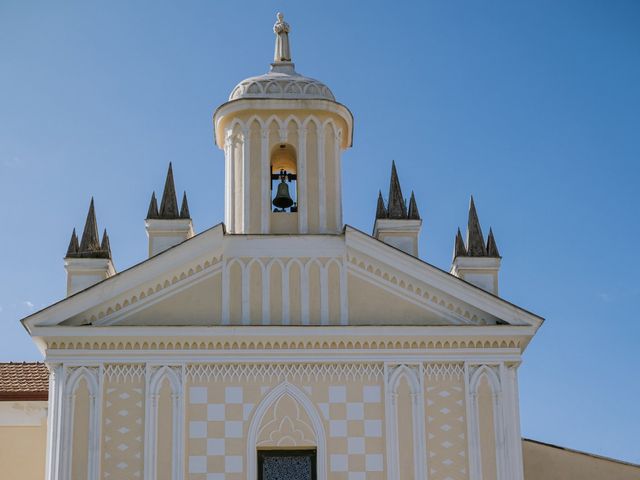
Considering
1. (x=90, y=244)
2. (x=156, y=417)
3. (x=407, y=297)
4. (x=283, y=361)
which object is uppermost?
(x=90, y=244)

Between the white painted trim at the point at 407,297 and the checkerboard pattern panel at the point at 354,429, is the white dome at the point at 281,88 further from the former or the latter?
the checkerboard pattern panel at the point at 354,429

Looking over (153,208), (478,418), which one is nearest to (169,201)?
(153,208)

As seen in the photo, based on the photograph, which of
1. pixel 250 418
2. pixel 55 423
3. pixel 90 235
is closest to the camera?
pixel 55 423

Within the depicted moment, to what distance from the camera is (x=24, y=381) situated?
3050 cm

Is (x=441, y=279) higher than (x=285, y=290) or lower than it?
higher

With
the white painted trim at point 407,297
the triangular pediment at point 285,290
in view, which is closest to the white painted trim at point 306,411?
the triangular pediment at point 285,290

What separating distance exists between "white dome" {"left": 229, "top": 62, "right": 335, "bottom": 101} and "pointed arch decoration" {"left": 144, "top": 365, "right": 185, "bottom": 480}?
20.9 ft

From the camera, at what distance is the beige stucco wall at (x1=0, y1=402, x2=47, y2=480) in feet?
→ 96.5

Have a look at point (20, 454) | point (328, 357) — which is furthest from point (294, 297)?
point (20, 454)

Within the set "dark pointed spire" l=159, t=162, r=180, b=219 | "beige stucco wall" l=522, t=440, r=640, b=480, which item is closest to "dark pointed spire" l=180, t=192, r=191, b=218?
"dark pointed spire" l=159, t=162, r=180, b=219

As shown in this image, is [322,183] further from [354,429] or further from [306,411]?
[354,429]

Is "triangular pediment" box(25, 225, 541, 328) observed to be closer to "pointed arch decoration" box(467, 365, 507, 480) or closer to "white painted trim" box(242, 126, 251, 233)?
"white painted trim" box(242, 126, 251, 233)

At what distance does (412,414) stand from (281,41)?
31.1 feet

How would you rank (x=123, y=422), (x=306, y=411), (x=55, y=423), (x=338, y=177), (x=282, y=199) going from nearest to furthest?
(x=55, y=423) → (x=123, y=422) → (x=306, y=411) → (x=338, y=177) → (x=282, y=199)
